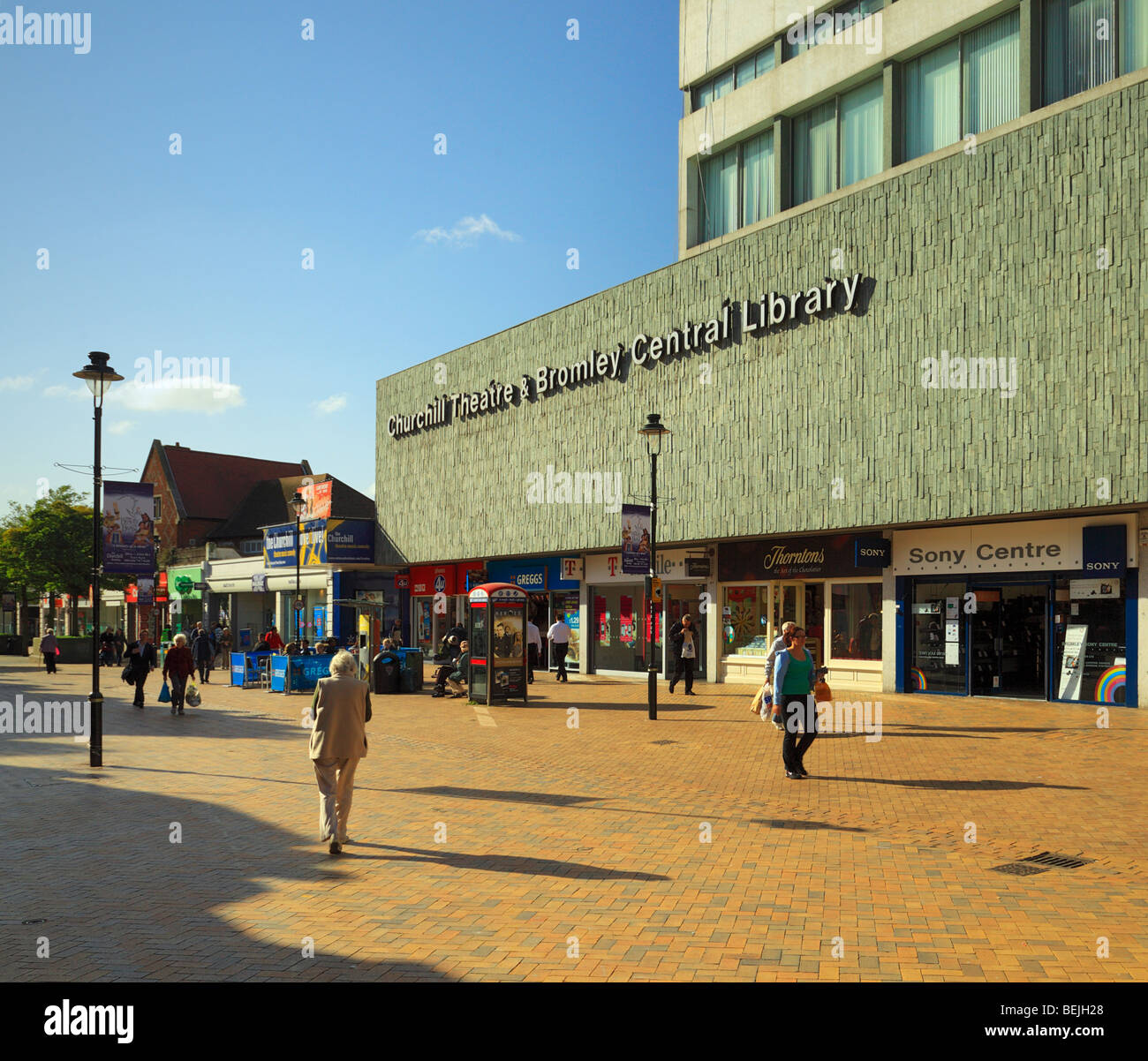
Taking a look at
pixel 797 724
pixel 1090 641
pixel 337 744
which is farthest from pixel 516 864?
pixel 1090 641

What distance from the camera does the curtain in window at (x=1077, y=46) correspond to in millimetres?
20703

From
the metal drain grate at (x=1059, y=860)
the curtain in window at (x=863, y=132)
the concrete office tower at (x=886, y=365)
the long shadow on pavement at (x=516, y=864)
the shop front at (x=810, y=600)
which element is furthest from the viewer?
the curtain in window at (x=863, y=132)

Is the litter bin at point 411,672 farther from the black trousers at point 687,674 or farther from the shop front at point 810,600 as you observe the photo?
the shop front at point 810,600

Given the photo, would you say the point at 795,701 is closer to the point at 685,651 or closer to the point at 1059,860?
the point at 1059,860

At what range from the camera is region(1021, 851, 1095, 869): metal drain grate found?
27.3 feet

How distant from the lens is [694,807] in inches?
431

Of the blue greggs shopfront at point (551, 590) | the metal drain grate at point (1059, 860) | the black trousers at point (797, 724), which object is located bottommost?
the metal drain grate at point (1059, 860)

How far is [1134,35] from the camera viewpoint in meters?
20.2

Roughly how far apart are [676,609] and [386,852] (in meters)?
22.1

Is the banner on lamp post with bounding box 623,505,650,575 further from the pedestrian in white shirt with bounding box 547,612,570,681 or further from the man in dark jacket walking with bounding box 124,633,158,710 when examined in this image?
the man in dark jacket walking with bounding box 124,633,158,710

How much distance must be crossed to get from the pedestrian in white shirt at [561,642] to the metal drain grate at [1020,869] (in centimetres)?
2065

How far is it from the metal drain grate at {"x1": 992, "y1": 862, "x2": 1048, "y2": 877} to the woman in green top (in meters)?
4.26

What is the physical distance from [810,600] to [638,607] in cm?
663

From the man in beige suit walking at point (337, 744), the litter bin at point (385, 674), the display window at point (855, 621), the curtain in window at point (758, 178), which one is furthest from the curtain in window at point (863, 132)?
the man in beige suit walking at point (337, 744)
